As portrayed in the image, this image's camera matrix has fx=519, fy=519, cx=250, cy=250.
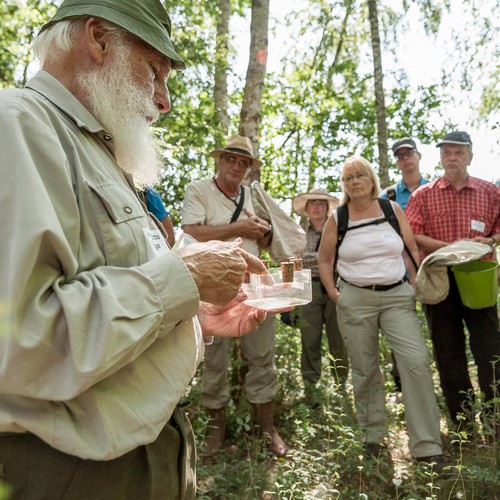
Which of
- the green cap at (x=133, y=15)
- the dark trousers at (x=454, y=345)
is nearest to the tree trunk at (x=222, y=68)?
the dark trousers at (x=454, y=345)

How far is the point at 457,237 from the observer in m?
4.55

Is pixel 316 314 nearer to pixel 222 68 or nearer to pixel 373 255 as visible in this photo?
pixel 373 255

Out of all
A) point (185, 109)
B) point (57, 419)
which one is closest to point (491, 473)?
point (57, 419)

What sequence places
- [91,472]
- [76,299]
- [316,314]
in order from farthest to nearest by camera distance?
[316,314] < [91,472] < [76,299]

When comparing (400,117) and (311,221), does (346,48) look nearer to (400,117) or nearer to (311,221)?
(400,117)

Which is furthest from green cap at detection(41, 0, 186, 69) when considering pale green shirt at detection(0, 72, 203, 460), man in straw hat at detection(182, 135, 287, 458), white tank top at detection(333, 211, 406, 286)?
white tank top at detection(333, 211, 406, 286)

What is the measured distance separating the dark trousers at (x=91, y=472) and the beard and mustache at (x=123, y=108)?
0.82 m

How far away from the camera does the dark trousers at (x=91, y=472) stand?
1.19 meters

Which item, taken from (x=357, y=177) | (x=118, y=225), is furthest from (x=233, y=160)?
(x=118, y=225)

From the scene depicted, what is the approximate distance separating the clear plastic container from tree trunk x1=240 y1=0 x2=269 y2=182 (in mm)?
3666

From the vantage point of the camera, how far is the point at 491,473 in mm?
2922

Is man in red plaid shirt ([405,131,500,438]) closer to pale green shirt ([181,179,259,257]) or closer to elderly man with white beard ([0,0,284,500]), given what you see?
pale green shirt ([181,179,259,257])

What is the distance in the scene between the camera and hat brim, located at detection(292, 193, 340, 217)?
6.33 metres

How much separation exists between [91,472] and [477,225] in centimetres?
411
